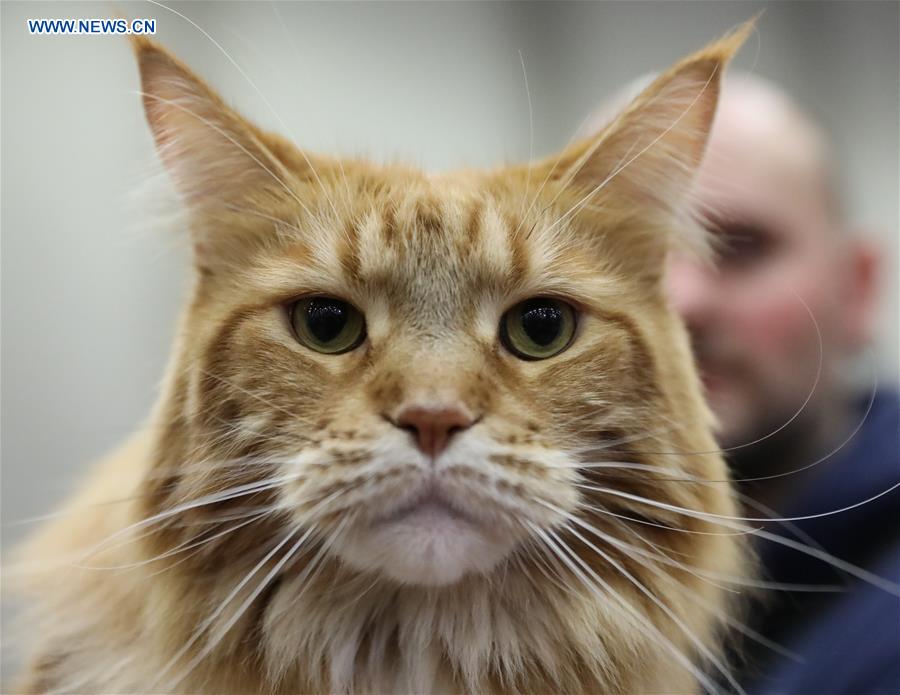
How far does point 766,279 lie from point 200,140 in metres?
0.97

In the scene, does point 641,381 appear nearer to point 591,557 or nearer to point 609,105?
point 591,557

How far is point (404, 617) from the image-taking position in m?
0.82

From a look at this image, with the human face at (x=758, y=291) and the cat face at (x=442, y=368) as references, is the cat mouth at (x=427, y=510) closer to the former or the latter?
the cat face at (x=442, y=368)

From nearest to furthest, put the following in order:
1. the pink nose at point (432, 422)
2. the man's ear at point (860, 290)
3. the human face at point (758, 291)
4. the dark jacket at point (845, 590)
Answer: the pink nose at point (432, 422), the dark jacket at point (845, 590), the human face at point (758, 291), the man's ear at point (860, 290)

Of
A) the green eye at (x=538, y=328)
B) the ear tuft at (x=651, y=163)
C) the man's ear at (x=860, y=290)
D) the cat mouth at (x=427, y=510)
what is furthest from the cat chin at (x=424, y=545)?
the man's ear at (x=860, y=290)

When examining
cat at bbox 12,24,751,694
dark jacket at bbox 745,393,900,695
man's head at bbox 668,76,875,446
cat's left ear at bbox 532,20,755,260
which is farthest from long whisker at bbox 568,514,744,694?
cat's left ear at bbox 532,20,755,260

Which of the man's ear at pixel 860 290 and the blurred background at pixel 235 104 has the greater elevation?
the blurred background at pixel 235 104

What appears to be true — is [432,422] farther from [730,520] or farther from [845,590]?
[845,590]

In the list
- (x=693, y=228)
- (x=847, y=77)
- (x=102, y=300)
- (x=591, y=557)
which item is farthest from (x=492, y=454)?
(x=847, y=77)

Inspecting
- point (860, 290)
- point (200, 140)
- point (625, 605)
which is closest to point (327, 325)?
point (200, 140)

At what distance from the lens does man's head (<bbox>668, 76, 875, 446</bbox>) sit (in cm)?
118

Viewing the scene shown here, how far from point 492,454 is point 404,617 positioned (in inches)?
10.1

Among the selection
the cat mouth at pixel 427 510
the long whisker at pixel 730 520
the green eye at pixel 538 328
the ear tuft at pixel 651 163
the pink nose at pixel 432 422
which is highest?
the ear tuft at pixel 651 163

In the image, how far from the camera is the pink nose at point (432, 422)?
0.69 meters
